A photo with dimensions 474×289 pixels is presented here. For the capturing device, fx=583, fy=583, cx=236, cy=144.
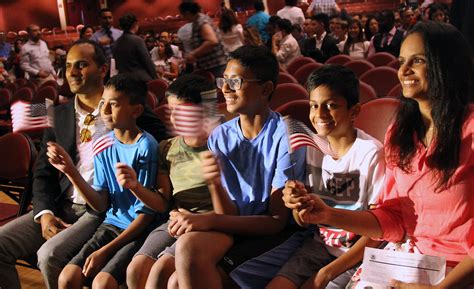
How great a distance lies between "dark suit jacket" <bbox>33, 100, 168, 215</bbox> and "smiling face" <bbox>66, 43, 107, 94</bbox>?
107 mm

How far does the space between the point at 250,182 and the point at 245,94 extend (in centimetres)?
31

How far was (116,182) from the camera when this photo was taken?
7.59 feet

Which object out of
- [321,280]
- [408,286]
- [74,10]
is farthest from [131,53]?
[74,10]

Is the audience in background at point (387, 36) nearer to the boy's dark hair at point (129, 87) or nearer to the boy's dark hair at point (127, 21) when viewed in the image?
the boy's dark hair at point (127, 21)

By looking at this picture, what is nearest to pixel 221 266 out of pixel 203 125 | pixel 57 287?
pixel 203 125

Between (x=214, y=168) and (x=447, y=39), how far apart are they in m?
0.71

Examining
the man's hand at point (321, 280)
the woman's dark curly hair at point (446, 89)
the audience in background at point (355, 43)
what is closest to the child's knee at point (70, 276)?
the man's hand at point (321, 280)

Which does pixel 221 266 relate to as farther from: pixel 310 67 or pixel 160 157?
pixel 310 67

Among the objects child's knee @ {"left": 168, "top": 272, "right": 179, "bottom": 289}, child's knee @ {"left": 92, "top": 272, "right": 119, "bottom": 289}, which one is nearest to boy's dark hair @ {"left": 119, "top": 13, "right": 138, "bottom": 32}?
child's knee @ {"left": 92, "top": 272, "right": 119, "bottom": 289}

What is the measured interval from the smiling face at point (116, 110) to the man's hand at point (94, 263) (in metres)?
0.50

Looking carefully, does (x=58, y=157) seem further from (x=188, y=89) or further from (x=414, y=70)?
(x=414, y=70)

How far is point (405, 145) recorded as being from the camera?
5.22 ft

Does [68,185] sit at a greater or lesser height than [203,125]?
lesser

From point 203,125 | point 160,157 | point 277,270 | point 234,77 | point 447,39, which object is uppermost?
point 447,39
